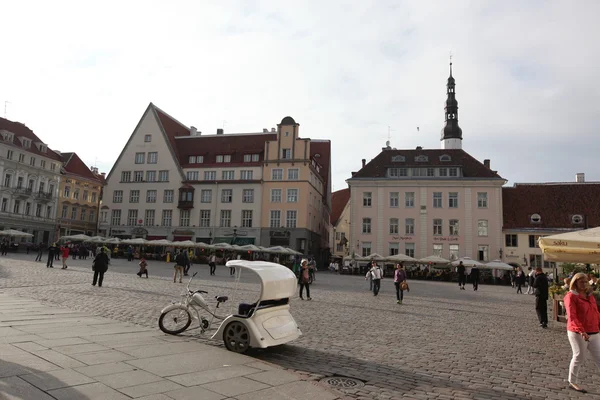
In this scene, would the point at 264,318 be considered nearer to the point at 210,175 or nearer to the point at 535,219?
the point at 535,219

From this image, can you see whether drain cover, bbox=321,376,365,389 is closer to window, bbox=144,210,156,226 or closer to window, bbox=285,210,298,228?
window, bbox=285,210,298,228

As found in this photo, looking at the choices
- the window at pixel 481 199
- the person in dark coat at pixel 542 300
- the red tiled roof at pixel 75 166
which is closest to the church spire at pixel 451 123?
the window at pixel 481 199

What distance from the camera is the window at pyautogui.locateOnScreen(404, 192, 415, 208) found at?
5466cm

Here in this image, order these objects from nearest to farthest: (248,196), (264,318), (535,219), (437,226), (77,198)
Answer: (264,318), (535,219), (437,226), (248,196), (77,198)

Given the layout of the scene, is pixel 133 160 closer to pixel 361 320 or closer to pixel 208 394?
pixel 361 320

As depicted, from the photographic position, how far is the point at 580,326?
6789mm

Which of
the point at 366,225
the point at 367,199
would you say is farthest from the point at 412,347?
the point at 367,199

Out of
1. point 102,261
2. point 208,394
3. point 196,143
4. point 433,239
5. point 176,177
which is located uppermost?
point 196,143

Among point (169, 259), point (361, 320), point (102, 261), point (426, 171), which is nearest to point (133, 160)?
point (169, 259)

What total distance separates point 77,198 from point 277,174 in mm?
33805

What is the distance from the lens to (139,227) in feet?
203

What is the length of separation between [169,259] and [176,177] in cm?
1715

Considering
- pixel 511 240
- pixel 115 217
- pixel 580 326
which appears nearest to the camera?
pixel 580 326

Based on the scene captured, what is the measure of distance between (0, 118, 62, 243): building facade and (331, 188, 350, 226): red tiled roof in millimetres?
47605
